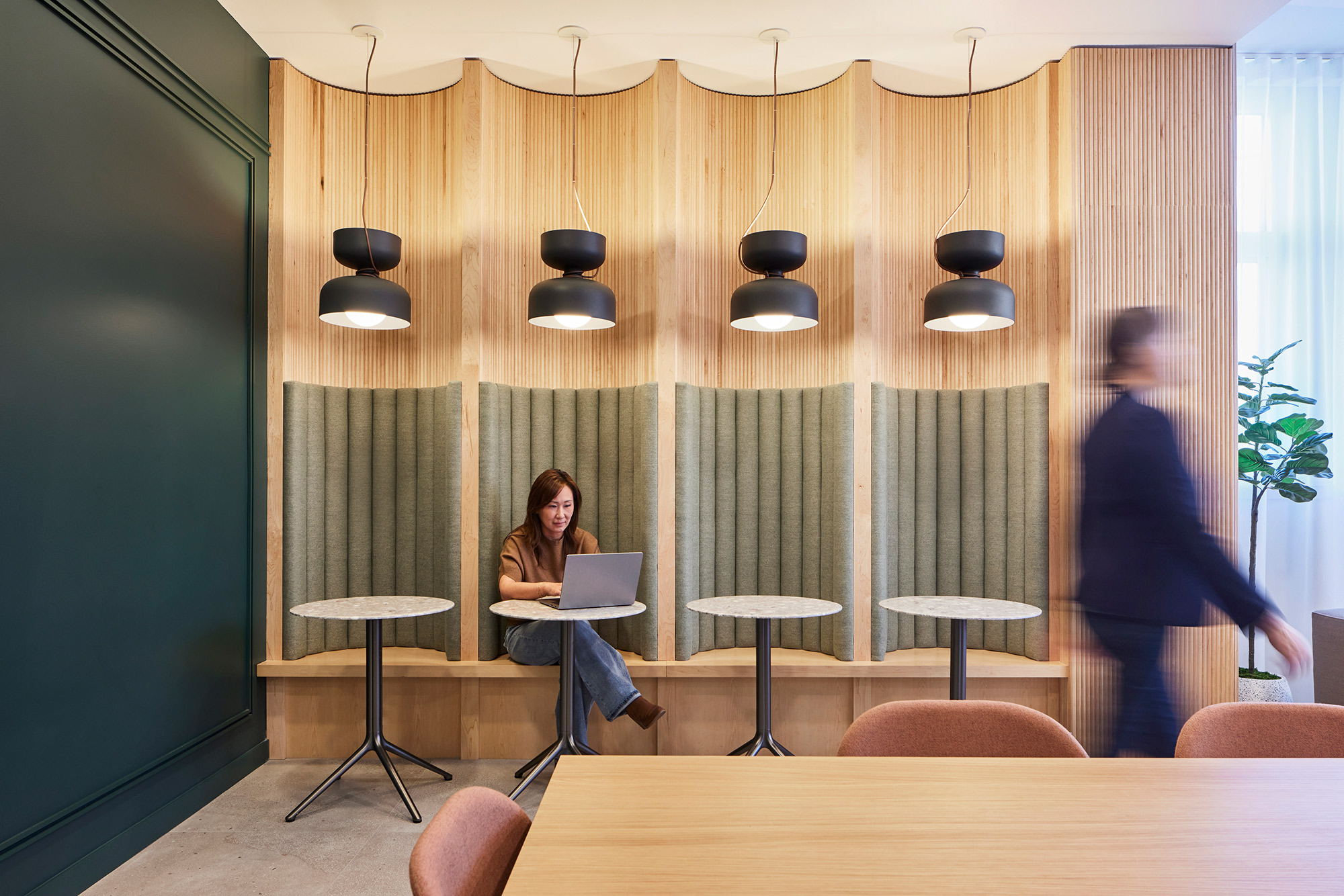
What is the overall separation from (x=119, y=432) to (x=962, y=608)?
3362 mm

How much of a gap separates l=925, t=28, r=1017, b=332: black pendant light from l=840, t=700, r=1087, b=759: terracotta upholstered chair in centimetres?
201

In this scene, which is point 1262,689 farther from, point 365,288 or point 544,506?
point 365,288

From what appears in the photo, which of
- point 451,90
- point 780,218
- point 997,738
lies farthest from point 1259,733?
point 451,90

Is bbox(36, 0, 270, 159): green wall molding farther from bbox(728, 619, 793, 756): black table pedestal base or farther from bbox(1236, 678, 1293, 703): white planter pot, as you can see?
bbox(1236, 678, 1293, 703): white planter pot

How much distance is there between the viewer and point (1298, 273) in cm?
454

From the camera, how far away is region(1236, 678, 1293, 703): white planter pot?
392cm

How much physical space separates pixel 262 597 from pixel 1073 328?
4181mm

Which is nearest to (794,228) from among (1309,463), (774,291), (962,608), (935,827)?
(774,291)

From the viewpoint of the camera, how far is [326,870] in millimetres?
2697

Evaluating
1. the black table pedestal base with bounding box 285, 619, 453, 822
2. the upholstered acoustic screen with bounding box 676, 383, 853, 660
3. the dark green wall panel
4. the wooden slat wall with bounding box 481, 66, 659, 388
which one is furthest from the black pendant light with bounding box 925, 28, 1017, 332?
the dark green wall panel

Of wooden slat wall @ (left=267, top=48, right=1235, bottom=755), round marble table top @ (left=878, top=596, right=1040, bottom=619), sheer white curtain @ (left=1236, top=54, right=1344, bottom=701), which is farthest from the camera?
sheer white curtain @ (left=1236, top=54, right=1344, bottom=701)

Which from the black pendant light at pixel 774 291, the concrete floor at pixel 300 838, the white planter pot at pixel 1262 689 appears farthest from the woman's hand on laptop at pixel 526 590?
the white planter pot at pixel 1262 689

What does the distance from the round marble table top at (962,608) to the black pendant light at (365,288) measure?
2561 mm

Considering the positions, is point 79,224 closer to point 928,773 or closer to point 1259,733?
point 928,773
